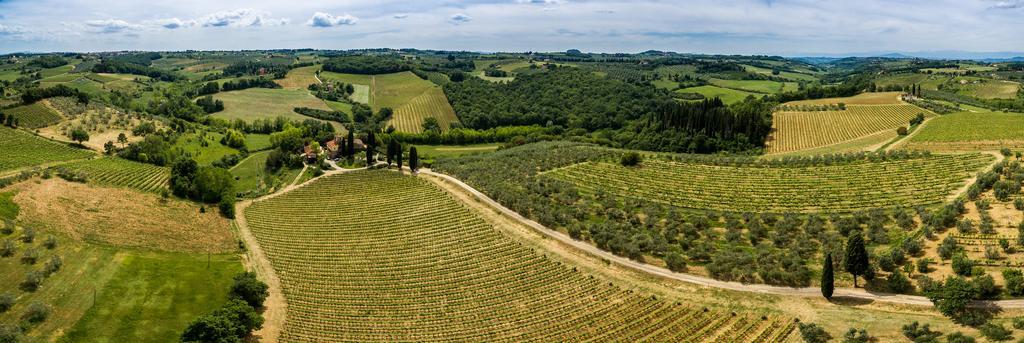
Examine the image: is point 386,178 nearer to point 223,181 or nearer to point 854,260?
point 223,181

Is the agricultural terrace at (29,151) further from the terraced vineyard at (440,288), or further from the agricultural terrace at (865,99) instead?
the agricultural terrace at (865,99)

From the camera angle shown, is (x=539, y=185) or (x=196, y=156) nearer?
(x=539, y=185)

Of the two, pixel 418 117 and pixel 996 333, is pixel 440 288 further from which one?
pixel 418 117

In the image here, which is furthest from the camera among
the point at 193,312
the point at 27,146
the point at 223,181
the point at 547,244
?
the point at 27,146

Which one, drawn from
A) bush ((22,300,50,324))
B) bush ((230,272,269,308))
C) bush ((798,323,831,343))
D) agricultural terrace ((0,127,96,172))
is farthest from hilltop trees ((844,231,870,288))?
agricultural terrace ((0,127,96,172))

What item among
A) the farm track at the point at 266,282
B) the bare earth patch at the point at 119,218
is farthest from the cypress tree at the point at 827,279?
the bare earth patch at the point at 119,218

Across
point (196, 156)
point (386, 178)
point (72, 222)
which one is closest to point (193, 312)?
point (72, 222)

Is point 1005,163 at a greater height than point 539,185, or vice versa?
point 1005,163
